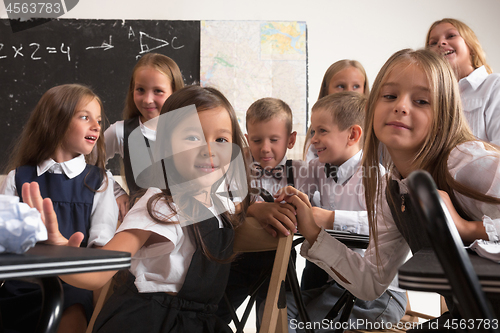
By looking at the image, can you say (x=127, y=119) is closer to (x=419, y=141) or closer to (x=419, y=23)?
(x=419, y=141)

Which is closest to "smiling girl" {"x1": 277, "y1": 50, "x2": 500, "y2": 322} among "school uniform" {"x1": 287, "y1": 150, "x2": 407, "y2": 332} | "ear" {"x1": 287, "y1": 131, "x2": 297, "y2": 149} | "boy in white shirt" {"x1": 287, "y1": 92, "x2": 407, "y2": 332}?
"school uniform" {"x1": 287, "y1": 150, "x2": 407, "y2": 332}

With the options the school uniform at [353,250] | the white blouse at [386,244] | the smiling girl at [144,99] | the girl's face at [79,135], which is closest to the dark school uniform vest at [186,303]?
the white blouse at [386,244]

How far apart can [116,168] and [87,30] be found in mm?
1163

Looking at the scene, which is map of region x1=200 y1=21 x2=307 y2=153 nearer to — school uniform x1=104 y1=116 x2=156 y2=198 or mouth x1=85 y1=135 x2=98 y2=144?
school uniform x1=104 y1=116 x2=156 y2=198

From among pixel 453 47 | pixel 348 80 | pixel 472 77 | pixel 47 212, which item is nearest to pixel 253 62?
pixel 348 80

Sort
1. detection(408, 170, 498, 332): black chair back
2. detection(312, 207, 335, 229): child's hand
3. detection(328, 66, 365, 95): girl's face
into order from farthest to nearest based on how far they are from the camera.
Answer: detection(328, 66, 365, 95): girl's face → detection(312, 207, 335, 229): child's hand → detection(408, 170, 498, 332): black chair back

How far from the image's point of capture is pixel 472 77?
203 centimetres

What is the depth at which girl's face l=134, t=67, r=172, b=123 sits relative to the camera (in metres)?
2.07

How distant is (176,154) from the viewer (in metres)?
1.13

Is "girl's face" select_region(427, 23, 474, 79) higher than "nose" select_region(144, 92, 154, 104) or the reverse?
higher

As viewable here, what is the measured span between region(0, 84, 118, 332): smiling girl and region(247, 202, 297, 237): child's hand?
1.88 ft

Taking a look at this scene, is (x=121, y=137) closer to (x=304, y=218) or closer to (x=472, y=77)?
(x=304, y=218)

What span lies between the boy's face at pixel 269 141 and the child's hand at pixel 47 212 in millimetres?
1336

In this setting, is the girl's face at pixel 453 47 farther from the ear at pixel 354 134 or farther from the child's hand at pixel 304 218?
the child's hand at pixel 304 218
